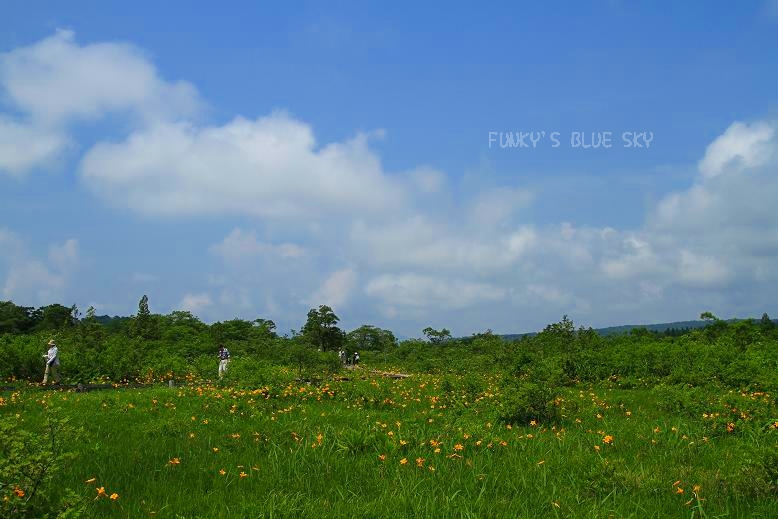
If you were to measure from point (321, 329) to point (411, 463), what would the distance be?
1552 inches

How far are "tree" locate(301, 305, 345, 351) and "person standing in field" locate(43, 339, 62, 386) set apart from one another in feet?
86.8

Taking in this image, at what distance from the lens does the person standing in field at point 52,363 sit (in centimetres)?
1819

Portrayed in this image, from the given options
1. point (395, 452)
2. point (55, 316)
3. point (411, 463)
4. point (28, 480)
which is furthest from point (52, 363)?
point (55, 316)

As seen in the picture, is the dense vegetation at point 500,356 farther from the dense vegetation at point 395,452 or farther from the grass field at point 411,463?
the grass field at point 411,463

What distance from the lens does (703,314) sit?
27641mm

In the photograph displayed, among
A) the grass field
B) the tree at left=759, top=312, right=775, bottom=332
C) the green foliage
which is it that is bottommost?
the grass field

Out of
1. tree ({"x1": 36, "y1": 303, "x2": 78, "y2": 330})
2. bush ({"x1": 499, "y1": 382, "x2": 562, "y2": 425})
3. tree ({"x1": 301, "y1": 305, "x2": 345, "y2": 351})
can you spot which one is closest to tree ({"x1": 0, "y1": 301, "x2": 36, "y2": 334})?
tree ({"x1": 36, "y1": 303, "x2": 78, "y2": 330})

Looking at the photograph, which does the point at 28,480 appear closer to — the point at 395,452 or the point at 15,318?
the point at 395,452

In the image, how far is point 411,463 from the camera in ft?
21.3

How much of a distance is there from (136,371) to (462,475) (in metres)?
17.4

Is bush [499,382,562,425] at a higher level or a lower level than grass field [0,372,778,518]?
higher

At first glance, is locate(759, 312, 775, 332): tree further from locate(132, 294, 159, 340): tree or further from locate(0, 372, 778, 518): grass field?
locate(132, 294, 159, 340): tree

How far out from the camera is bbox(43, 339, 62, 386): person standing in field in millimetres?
18188

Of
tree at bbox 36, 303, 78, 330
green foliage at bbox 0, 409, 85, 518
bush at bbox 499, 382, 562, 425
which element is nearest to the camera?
green foliage at bbox 0, 409, 85, 518
